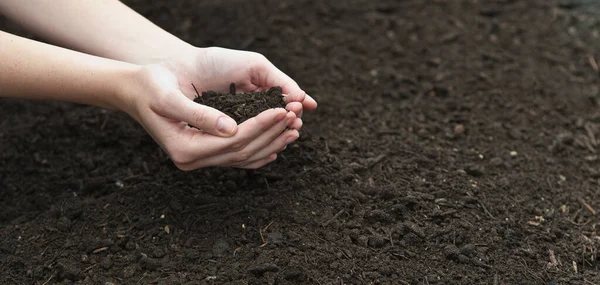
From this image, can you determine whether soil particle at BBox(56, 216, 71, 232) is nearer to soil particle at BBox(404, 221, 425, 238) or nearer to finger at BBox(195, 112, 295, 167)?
finger at BBox(195, 112, 295, 167)

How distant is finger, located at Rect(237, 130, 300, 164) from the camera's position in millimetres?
1806

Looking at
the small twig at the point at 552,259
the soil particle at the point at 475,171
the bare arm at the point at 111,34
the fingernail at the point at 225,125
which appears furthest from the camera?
the soil particle at the point at 475,171

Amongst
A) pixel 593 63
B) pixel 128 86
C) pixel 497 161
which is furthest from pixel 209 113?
pixel 593 63

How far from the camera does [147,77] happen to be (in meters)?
1.74

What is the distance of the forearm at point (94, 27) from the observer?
2.04 meters

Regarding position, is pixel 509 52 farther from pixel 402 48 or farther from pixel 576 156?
pixel 576 156

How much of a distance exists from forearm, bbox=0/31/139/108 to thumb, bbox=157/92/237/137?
0.20 metres

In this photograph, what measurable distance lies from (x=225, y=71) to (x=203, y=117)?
342mm

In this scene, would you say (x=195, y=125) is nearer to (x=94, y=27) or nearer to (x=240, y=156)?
(x=240, y=156)

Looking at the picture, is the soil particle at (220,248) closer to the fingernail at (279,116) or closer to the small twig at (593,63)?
the fingernail at (279,116)

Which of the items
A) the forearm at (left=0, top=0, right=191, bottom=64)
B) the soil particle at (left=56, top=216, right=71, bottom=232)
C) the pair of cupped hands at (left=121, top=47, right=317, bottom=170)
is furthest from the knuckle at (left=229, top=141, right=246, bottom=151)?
the soil particle at (left=56, top=216, right=71, bottom=232)

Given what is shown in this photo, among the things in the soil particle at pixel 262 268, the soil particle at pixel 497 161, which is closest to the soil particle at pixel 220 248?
the soil particle at pixel 262 268

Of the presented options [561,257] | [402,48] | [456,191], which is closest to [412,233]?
[456,191]

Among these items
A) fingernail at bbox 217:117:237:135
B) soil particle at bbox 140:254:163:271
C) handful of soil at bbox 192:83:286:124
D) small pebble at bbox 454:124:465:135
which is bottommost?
small pebble at bbox 454:124:465:135
